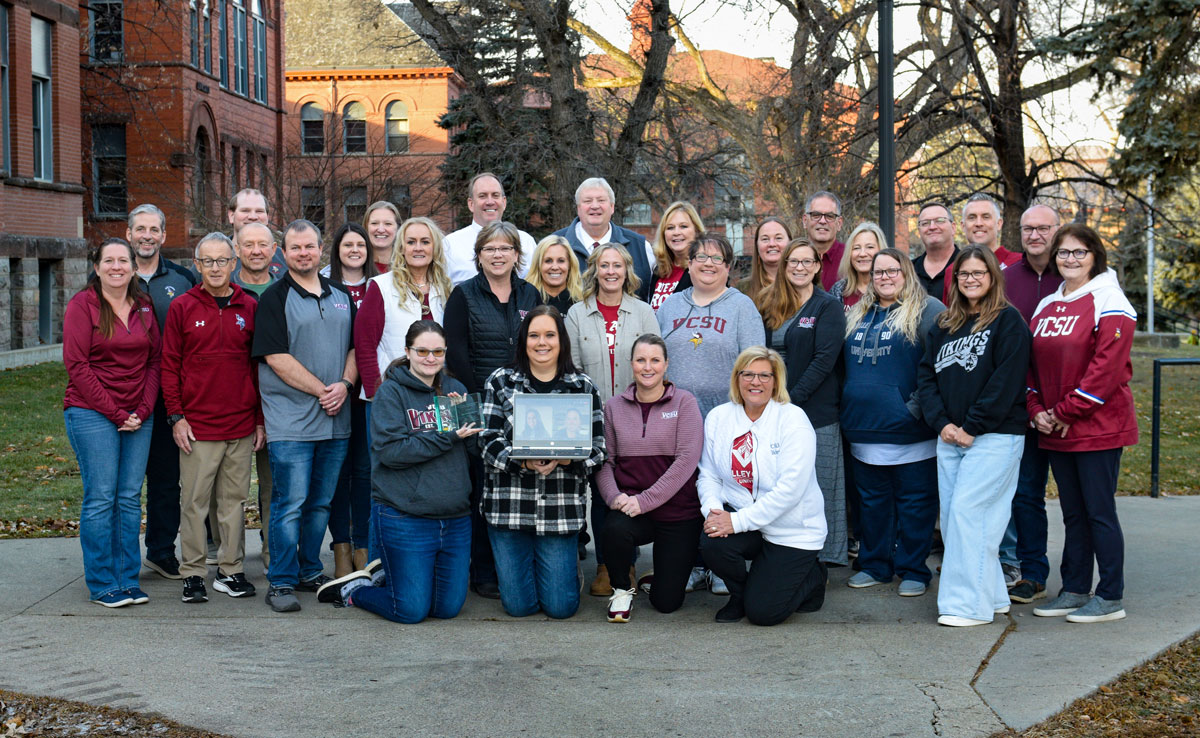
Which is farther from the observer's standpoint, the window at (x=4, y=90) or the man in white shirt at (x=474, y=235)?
the window at (x=4, y=90)

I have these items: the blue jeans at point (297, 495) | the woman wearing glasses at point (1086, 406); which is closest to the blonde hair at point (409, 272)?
the blue jeans at point (297, 495)

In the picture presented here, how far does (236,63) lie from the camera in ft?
127

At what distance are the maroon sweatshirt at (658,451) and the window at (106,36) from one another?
28.4m

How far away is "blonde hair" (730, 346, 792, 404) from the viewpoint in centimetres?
608

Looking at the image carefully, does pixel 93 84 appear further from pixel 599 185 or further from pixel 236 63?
pixel 599 185

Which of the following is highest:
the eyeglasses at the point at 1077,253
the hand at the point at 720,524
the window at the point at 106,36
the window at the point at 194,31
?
the window at the point at 194,31

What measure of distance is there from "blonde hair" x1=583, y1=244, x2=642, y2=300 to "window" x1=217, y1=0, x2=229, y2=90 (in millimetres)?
33900

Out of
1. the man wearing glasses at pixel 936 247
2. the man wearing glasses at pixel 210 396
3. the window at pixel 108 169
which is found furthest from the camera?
the window at pixel 108 169

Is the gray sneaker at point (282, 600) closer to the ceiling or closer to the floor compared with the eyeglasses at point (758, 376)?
closer to the floor

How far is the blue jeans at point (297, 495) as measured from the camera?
636cm

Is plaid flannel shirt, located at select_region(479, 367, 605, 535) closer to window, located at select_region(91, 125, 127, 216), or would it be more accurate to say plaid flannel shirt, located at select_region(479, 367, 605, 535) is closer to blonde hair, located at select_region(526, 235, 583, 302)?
blonde hair, located at select_region(526, 235, 583, 302)

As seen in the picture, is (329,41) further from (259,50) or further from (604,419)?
(604,419)

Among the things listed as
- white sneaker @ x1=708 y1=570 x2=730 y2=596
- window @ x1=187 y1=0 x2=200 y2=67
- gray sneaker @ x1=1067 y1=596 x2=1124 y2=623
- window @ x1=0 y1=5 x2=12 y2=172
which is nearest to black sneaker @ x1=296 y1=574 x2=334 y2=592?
white sneaker @ x1=708 y1=570 x2=730 y2=596

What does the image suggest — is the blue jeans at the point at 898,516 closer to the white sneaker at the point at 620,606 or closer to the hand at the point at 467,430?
the white sneaker at the point at 620,606
